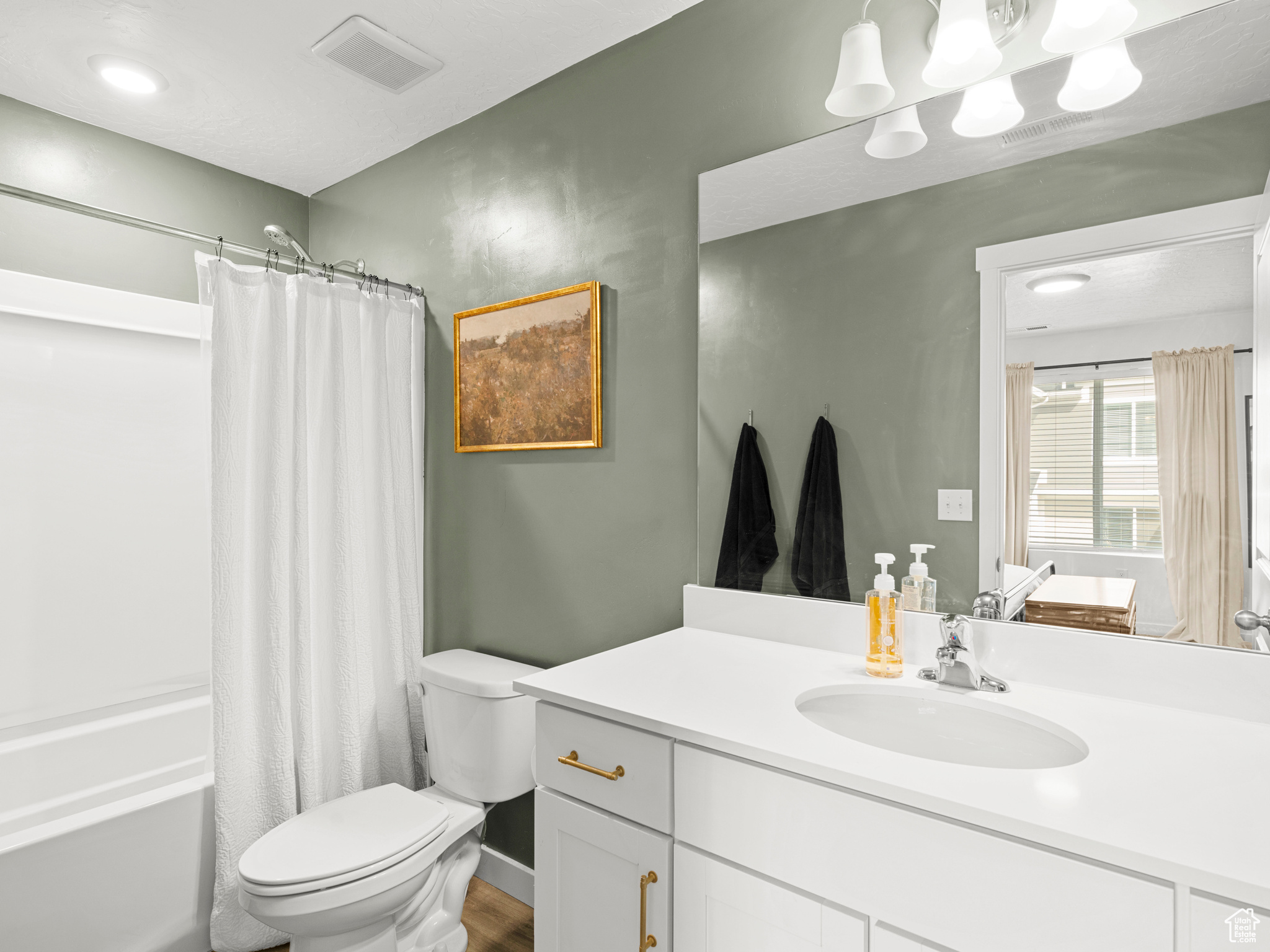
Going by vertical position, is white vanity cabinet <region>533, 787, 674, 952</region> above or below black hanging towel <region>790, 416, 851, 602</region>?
below

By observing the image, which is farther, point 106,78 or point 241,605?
point 106,78

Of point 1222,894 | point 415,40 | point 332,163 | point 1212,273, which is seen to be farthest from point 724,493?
point 332,163

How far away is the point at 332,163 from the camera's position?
100 inches

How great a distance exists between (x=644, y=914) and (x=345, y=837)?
0.85 meters

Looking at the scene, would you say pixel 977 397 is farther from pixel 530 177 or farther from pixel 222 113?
pixel 222 113

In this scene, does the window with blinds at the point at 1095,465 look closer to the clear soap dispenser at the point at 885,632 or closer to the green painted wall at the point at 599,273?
the clear soap dispenser at the point at 885,632

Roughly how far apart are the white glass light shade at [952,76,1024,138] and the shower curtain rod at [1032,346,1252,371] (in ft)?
1.46

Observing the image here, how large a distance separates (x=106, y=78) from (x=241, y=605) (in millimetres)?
1618

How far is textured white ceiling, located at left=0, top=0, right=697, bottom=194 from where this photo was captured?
172 cm

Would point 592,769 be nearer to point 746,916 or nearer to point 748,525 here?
point 746,916

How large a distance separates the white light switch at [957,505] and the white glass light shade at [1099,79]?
0.69 metres

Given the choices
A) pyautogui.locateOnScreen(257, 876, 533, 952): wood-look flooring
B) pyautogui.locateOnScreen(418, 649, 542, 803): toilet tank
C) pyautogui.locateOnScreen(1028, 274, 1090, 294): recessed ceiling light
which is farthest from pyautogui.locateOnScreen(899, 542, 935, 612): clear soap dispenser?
pyautogui.locateOnScreen(257, 876, 533, 952): wood-look flooring

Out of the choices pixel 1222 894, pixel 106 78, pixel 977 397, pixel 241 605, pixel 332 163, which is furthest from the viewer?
pixel 332 163

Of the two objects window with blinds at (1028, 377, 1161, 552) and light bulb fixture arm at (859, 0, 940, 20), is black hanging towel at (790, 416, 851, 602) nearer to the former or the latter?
window with blinds at (1028, 377, 1161, 552)
